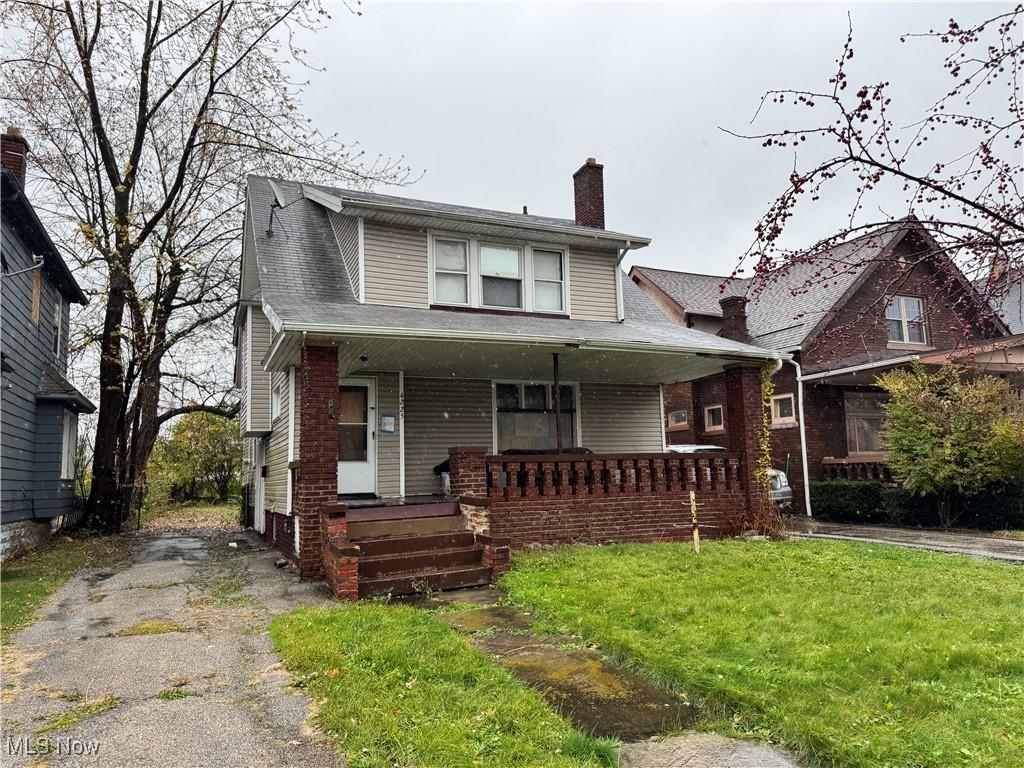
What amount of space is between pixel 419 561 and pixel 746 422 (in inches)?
249

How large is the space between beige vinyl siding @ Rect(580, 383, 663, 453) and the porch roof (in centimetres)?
48

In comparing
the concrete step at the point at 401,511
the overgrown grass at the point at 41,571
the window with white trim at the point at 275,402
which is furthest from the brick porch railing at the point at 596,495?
the overgrown grass at the point at 41,571

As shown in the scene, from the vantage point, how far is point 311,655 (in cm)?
492

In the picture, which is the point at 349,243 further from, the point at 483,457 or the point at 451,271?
the point at 483,457

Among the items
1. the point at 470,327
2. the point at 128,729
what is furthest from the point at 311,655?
the point at 470,327

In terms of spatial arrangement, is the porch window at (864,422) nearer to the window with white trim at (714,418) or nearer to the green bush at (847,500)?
the green bush at (847,500)

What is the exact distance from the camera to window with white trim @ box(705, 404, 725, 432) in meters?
19.0

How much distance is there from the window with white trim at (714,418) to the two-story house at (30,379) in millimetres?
Answer: 15746

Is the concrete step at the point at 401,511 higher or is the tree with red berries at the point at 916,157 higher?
the tree with red berries at the point at 916,157

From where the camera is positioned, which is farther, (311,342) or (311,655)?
(311,342)

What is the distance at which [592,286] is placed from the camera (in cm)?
1290

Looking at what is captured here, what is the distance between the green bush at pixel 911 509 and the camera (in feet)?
44.5

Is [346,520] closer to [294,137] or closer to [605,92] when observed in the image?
[605,92]

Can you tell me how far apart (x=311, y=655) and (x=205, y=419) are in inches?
1072
